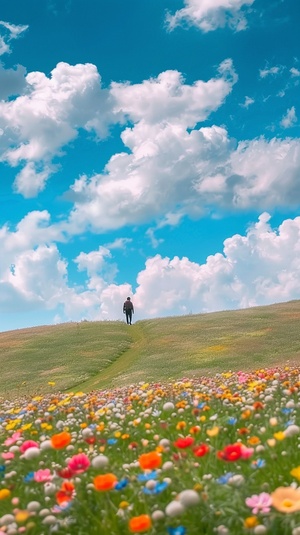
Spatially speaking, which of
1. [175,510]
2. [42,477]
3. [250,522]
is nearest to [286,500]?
[250,522]

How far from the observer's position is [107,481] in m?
4.73

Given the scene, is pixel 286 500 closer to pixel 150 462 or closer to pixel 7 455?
pixel 150 462

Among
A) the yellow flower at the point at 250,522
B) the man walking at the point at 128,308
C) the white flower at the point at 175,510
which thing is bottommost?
the yellow flower at the point at 250,522

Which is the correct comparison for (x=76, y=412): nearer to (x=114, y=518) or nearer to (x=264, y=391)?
(x=264, y=391)

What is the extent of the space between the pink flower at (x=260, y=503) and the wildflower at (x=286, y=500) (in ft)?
0.21

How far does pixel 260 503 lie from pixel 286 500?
244 millimetres

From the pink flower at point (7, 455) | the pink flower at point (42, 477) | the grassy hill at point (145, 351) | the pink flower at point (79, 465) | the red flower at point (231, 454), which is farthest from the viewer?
the grassy hill at point (145, 351)

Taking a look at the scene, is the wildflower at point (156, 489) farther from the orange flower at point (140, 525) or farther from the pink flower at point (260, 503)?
the pink flower at point (260, 503)

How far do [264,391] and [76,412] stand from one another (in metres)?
3.90

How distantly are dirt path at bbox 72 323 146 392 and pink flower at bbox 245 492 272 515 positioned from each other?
78.6 ft

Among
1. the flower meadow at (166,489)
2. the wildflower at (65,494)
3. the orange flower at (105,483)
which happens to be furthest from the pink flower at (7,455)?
the orange flower at (105,483)

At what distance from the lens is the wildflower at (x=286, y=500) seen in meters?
4.36

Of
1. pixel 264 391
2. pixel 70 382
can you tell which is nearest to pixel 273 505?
pixel 264 391

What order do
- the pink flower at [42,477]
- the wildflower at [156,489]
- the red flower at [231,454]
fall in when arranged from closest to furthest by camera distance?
1. the wildflower at [156,489]
2. the red flower at [231,454]
3. the pink flower at [42,477]
